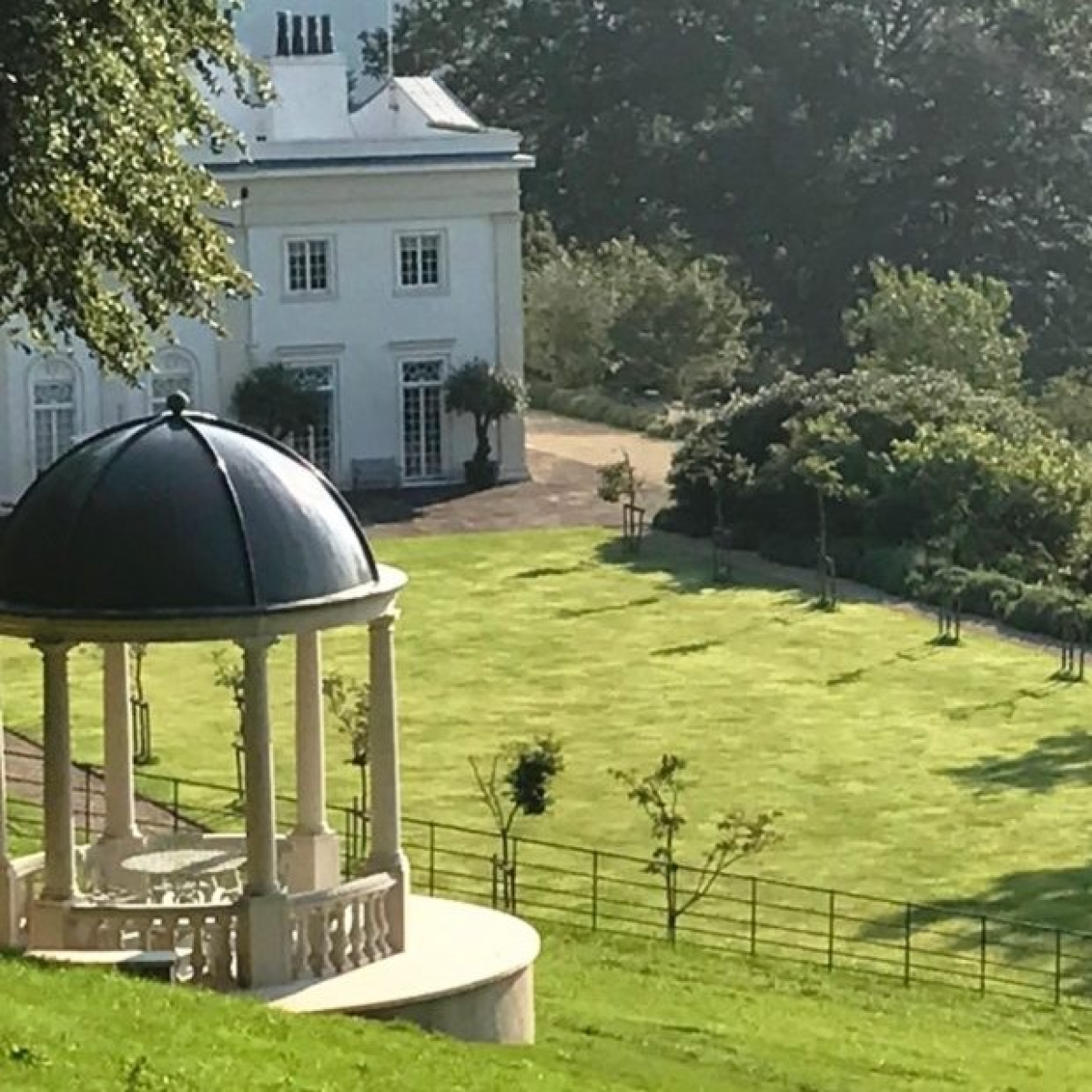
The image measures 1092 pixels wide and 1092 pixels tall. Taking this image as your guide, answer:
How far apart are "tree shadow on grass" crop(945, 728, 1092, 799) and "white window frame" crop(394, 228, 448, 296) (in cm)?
2199

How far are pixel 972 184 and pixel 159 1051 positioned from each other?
6009 cm

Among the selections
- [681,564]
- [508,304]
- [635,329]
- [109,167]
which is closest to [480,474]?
[508,304]

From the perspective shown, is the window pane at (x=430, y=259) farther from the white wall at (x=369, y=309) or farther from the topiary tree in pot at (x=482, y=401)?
the topiary tree in pot at (x=482, y=401)

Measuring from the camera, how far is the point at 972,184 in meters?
72.1

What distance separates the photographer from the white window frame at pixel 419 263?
2153 inches

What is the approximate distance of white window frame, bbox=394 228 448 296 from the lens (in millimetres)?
54688

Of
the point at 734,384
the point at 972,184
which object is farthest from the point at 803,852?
the point at 972,184

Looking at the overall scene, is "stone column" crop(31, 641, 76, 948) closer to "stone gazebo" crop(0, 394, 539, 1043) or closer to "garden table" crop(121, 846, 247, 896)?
"stone gazebo" crop(0, 394, 539, 1043)

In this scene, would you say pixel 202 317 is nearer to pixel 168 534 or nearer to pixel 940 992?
pixel 168 534

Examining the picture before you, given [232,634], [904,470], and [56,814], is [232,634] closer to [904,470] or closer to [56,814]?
[56,814]

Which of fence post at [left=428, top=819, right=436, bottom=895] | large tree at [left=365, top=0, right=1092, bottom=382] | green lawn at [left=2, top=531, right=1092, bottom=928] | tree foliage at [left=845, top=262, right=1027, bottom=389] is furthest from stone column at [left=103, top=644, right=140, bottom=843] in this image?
large tree at [left=365, top=0, right=1092, bottom=382]

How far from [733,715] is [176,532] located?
19.5m

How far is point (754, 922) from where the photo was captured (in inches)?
1013

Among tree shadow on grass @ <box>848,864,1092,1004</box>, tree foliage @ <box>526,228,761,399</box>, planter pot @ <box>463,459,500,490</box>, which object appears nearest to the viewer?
tree shadow on grass @ <box>848,864,1092,1004</box>
